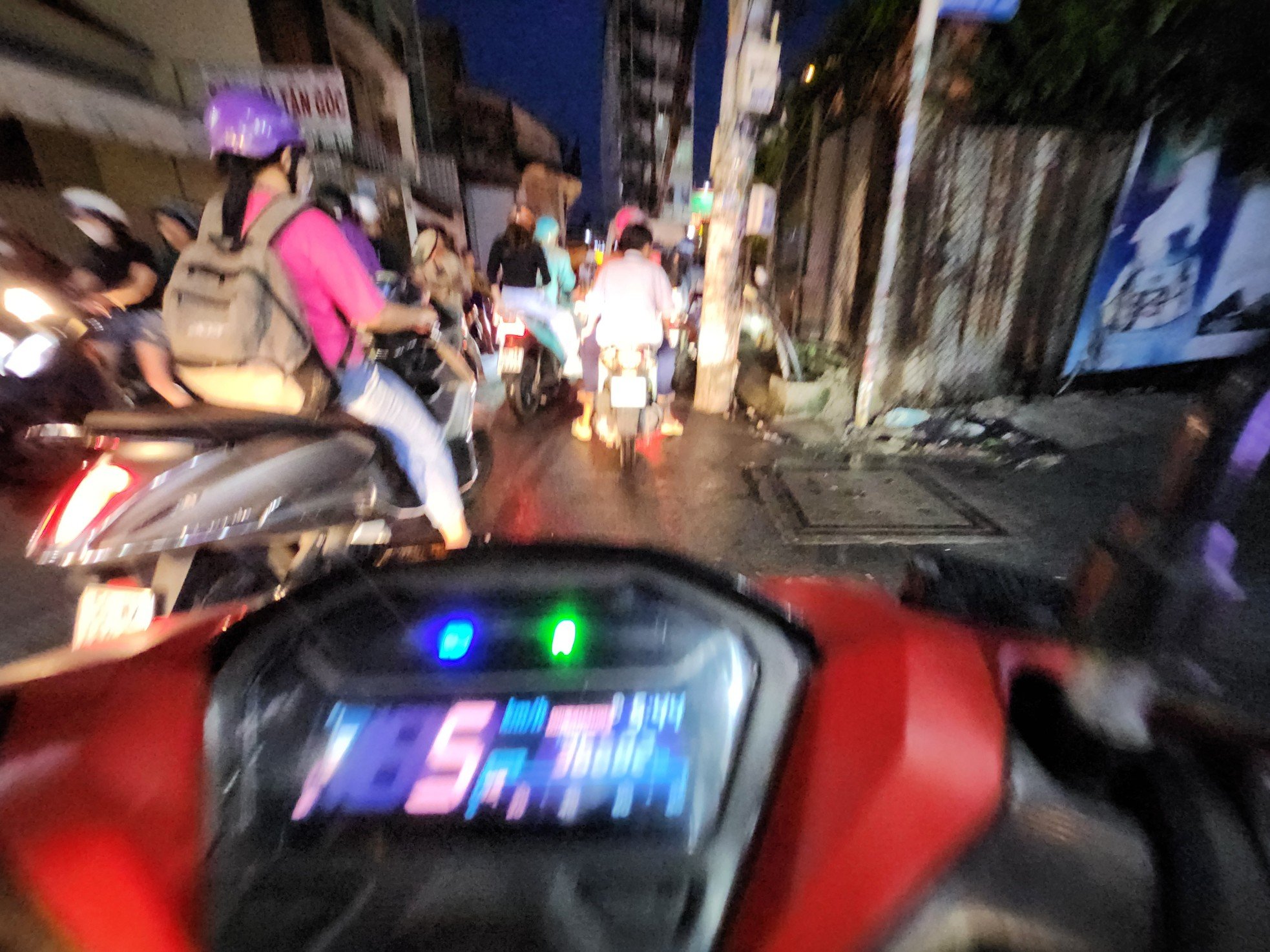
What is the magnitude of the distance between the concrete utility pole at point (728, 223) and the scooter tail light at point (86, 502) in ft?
16.9

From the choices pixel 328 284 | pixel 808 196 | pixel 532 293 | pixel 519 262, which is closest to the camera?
pixel 328 284

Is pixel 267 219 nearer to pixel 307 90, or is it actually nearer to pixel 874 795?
pixel 874 795

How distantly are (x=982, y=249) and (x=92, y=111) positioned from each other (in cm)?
915

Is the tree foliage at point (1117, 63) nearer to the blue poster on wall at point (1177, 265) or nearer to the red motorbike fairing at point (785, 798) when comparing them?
the blue poster on wall at point (1177, 265)

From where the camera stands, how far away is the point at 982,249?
598 centimetres

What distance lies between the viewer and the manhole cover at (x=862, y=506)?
3910 millimetres

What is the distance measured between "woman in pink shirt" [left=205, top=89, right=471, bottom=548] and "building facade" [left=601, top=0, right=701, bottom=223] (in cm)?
2037

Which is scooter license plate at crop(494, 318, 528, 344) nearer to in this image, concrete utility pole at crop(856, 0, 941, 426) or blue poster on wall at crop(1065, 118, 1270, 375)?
concrete utility pole at crop(856, 0, 941, 426)

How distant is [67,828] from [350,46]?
16.9 metres

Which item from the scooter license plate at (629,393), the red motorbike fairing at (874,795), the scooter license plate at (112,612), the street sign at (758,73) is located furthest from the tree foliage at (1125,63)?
the scooter license plate at (112,612)

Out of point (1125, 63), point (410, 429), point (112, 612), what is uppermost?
point (1125, 63)

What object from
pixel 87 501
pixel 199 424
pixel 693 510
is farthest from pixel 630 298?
pixel 87 501

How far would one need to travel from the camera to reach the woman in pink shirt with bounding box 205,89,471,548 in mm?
2301

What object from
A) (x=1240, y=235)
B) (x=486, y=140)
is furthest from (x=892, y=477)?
(x=486, y=140)
